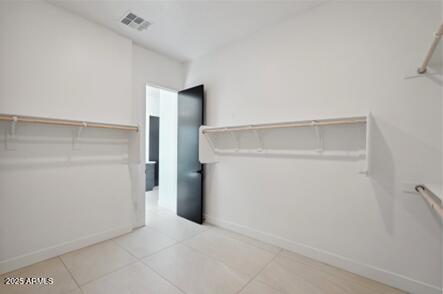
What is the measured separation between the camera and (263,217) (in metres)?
2.61

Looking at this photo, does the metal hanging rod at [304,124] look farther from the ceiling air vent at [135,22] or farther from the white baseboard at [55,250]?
the white baseboard at [55,250]

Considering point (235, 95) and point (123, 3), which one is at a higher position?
point (123, 3)

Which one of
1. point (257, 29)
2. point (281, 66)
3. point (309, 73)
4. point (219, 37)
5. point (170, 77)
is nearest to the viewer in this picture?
point (309, 73)

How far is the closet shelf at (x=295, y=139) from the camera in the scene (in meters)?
1.93

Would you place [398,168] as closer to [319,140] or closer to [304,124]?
[319,140]

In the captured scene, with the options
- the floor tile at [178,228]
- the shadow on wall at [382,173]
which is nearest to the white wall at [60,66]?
the floor tile at [178,228]

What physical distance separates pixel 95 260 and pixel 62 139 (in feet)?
4.74

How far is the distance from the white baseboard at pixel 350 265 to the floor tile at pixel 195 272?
0.77 metres

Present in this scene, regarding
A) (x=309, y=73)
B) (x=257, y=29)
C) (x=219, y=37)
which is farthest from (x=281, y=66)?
(x=219, y=37)

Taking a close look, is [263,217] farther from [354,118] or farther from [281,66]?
[281,66]

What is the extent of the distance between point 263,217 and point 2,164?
2.94 meters

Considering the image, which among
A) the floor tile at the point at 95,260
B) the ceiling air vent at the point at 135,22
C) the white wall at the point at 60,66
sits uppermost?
the ceiling air vent at the point at 135,22

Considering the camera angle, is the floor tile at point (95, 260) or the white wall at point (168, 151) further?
the white wall at point (168, 151)

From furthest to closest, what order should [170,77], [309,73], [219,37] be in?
1. [170,77]
2. [219,37]
3. [309,73]
